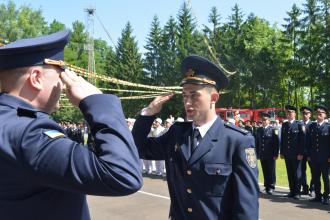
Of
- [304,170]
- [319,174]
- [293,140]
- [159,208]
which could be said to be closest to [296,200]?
[319,174]

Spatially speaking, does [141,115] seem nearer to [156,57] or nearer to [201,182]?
[201,182]

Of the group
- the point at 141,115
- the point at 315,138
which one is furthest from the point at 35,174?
the point at 315,138

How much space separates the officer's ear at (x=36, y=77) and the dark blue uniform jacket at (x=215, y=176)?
1.51m

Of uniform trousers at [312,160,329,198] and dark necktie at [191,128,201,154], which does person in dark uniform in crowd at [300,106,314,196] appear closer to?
uniform trousers at [312,160,329,198]

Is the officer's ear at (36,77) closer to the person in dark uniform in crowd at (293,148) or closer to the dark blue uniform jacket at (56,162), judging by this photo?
the dark blue uniform jacket at (56,162)

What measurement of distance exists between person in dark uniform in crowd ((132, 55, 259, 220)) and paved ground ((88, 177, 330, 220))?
4745 mm

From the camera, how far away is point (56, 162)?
133 centimetres

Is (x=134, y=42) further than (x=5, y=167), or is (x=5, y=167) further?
(x=134, y=42)

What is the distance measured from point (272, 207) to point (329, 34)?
117ft

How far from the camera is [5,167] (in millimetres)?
1453

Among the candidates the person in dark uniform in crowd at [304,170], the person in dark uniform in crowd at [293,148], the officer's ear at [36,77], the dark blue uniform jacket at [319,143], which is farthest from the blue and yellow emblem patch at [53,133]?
the person in dark uniform in crowd at [304,170]

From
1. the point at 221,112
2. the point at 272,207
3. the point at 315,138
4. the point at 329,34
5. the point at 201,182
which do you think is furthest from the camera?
the point at 329,34

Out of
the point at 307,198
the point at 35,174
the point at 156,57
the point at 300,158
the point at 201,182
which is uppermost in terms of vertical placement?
the point at 156,57

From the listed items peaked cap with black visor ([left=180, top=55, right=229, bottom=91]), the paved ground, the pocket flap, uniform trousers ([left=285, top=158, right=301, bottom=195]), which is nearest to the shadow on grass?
the paved ground
